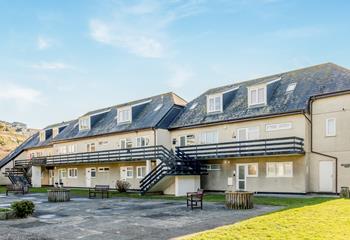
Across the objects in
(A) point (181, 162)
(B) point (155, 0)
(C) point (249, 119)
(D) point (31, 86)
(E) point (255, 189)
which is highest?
(B) point (155, 0)

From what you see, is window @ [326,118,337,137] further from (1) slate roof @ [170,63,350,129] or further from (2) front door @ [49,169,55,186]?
(2) front door @ [49,169,55,186]

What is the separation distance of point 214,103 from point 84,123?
62.4ft

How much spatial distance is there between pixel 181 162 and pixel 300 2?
57.3 ft

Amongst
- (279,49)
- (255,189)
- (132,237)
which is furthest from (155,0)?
(255,189)

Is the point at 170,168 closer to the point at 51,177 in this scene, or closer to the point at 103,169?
the point at 103,169

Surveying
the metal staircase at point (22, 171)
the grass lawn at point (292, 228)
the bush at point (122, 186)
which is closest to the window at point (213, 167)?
the bush at point (122, 186)

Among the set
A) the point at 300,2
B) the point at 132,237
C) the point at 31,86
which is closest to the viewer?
the point at 132,237

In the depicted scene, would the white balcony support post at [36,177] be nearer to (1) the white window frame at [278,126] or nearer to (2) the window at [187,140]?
(2) the window at [187,140]

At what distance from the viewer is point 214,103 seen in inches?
1296

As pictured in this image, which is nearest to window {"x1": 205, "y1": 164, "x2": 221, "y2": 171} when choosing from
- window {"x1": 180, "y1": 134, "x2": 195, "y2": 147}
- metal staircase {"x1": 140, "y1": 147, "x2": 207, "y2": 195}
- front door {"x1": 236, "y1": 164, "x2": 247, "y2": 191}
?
metal staircase {"x1": 140, "y1": 147, "x2": 207, "y2": 195}

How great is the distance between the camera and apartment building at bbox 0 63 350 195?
25656 mm

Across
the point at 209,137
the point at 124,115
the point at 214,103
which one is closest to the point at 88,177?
the point at 124,115

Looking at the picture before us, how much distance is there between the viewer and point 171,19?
17.8 meters

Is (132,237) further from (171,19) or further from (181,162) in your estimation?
(181,162)
